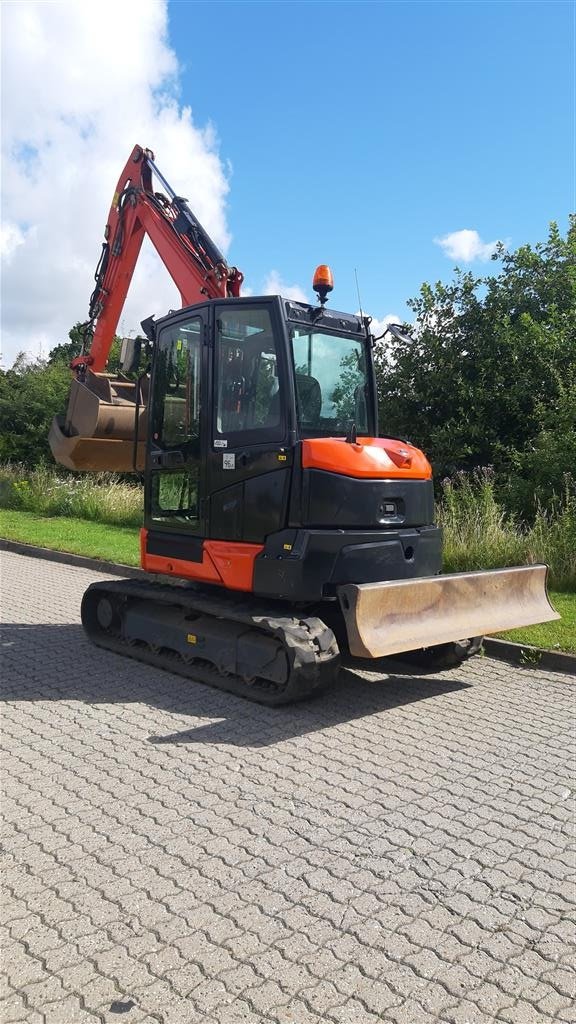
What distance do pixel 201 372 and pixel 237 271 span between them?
1492 millimetres

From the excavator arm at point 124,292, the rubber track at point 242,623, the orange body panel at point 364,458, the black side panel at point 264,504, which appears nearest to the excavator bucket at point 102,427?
the excavator arm at point 124,292

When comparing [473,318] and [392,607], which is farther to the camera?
[473,318]

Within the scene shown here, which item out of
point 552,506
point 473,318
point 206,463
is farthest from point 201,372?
point 473,318

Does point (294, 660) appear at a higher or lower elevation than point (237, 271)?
lower

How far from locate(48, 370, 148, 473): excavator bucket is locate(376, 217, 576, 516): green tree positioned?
6707 mm

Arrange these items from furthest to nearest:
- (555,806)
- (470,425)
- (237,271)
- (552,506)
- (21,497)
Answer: (21,497)
(470,425)
(552,506)
(237,271)
(555,806)

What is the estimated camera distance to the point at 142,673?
6.25 meters

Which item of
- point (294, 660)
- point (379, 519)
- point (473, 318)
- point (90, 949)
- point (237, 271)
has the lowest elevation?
point (90, 949)

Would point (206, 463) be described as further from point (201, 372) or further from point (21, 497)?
point (21, 497)

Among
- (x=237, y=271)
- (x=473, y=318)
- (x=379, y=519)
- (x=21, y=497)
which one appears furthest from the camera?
(x=21, y=497)

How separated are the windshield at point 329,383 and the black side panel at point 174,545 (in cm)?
134

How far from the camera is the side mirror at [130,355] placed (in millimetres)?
6531

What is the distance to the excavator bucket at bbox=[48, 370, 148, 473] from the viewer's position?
731cm

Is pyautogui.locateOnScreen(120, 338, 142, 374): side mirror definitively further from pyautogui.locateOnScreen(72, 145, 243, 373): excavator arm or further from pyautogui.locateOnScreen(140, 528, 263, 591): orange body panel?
pyautogui.locateOnScreen(140, 528, 263, 591): orange body panel
